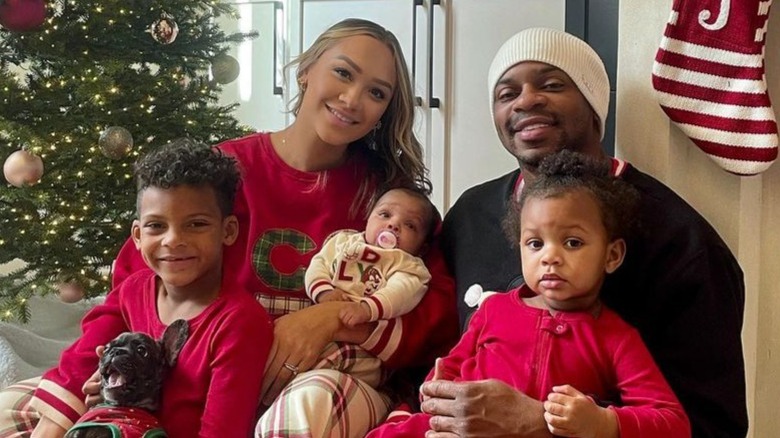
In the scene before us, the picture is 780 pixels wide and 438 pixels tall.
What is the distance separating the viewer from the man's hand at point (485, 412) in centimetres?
130

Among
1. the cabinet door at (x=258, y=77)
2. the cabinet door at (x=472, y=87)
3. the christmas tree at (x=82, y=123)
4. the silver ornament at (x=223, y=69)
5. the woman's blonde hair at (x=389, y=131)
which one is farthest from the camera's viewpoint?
the cabinet door at (x=258, y=77)

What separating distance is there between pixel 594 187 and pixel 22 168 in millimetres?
1807

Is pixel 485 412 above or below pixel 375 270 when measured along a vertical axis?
below

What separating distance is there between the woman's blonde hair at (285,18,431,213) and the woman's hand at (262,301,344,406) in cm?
39

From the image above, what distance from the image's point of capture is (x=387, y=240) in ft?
5.88

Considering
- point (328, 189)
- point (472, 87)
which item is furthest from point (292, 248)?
point (472, 87)

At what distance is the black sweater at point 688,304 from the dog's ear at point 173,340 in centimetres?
84

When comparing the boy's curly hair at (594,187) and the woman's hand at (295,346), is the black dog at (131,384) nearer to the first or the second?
the woman's hand at (295,346)

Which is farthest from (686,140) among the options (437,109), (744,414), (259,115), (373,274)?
(259,115)

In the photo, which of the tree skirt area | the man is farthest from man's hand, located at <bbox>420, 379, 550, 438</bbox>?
the tree skirt area

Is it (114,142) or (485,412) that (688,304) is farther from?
(114,142)

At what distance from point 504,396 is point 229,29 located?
3380 mm

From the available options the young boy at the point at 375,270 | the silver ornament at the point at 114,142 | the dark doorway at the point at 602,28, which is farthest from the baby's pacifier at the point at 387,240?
the dark doorway at the point at 602,28

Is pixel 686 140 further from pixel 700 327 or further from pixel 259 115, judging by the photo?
pixel 259 115
